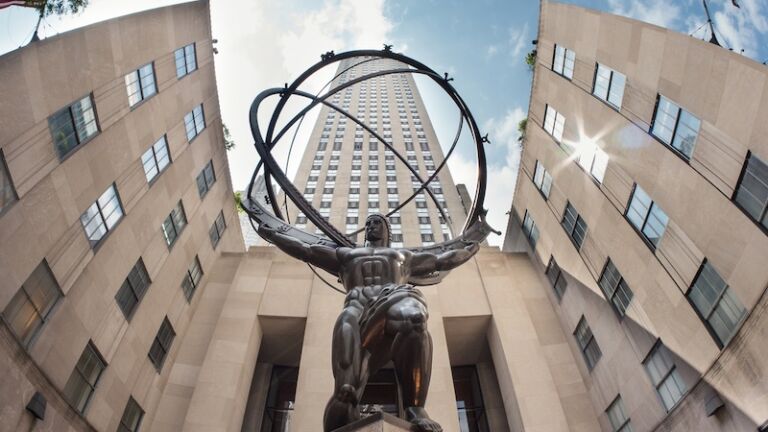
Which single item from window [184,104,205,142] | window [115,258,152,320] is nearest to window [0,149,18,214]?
window [115,258,152,320]

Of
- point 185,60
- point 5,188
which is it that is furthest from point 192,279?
point 5,188

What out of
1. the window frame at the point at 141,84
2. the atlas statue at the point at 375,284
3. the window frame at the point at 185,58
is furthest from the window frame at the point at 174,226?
the atlas statue at the point at 375,284

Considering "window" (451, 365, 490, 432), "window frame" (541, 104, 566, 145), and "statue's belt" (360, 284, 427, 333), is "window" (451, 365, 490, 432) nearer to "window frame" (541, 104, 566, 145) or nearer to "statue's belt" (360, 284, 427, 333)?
"window frame" (541, 104, 566, 145)

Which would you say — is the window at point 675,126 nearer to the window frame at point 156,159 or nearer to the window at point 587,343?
the window at point 587,343

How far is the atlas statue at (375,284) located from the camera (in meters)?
5.38

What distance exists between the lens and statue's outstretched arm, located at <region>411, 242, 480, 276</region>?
24.5 feet

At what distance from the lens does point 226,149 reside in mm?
22703

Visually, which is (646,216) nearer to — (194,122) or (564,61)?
(564,61)

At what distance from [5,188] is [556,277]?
17.9 metres

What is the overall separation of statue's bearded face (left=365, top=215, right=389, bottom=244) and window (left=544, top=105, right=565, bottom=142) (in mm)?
13282

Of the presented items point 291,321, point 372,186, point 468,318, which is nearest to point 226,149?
point 291,321

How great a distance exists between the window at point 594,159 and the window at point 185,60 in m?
16.0

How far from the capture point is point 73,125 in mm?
11812

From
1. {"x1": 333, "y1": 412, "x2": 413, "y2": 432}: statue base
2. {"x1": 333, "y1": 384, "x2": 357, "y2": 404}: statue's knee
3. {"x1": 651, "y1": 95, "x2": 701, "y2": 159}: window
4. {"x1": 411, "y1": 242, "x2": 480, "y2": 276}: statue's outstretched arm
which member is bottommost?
{"x1": 333, "y1": 412, "x2": 413, "y2": 432}: statue base
